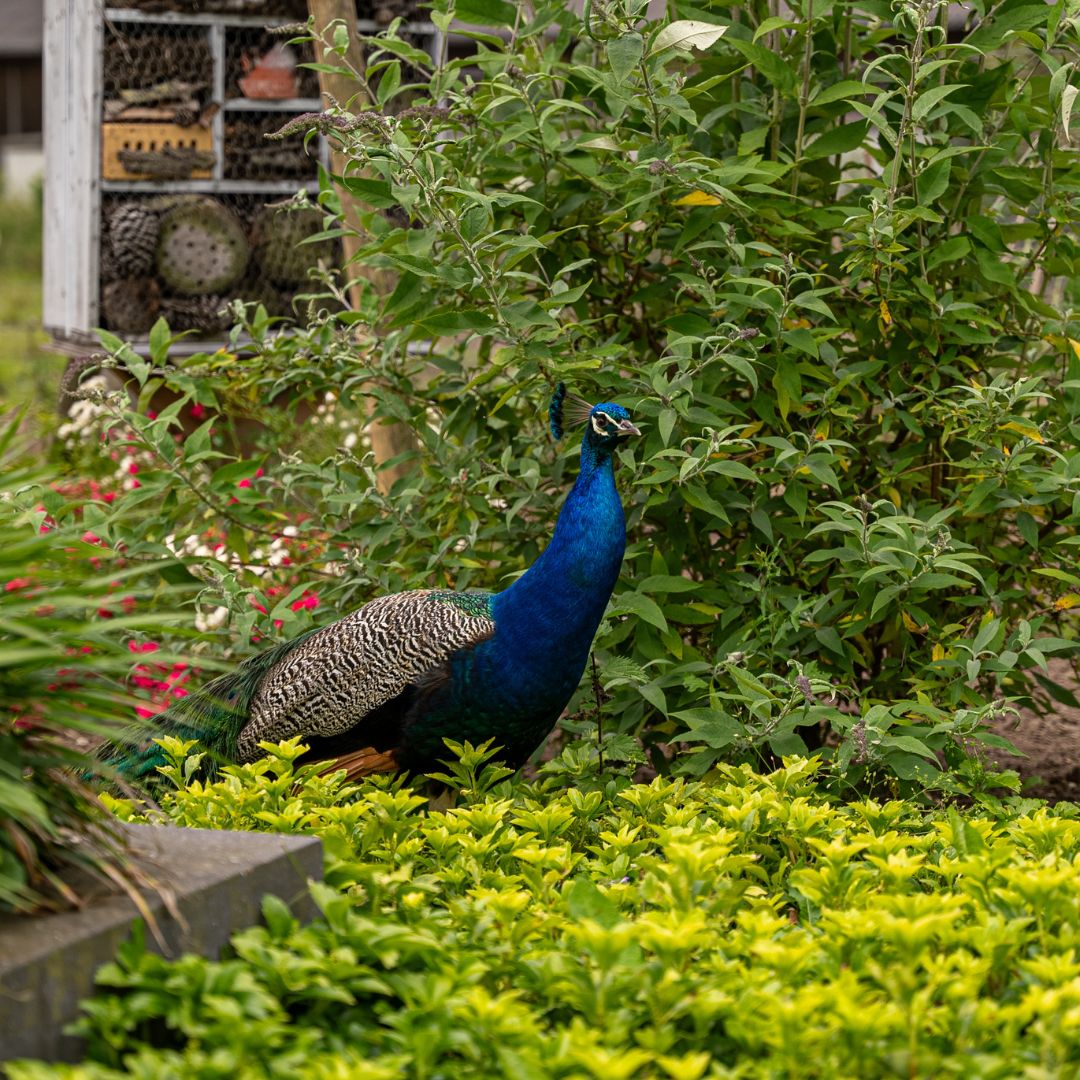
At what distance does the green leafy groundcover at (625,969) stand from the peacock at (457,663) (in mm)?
839

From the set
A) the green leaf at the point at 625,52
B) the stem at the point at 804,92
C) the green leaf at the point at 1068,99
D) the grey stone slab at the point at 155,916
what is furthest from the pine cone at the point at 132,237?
the grey stone slab at the point at 155,916

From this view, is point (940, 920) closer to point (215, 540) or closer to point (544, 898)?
point (544, 898)

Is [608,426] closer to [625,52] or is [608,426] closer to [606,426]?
[606,426]

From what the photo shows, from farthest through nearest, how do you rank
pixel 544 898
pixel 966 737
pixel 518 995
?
pixel 966 737 < pixel 544 898 < pixel 518 995

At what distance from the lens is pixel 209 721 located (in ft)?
13.2

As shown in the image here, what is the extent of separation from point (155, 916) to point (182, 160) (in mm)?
5941

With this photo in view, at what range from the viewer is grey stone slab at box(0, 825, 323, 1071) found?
1.94 meters

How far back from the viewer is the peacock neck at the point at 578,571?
3.62 meters

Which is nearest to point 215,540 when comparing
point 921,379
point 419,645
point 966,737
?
point 419,645

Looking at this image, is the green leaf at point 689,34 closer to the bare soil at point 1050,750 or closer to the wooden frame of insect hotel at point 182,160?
the bare soil at point 1050,750

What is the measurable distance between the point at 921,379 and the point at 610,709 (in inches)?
50.7

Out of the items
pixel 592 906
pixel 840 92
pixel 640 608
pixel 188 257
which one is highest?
pixel 840 92

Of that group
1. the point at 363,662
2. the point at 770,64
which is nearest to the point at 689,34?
the point at 770,64

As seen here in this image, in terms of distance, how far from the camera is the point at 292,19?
744 cm
